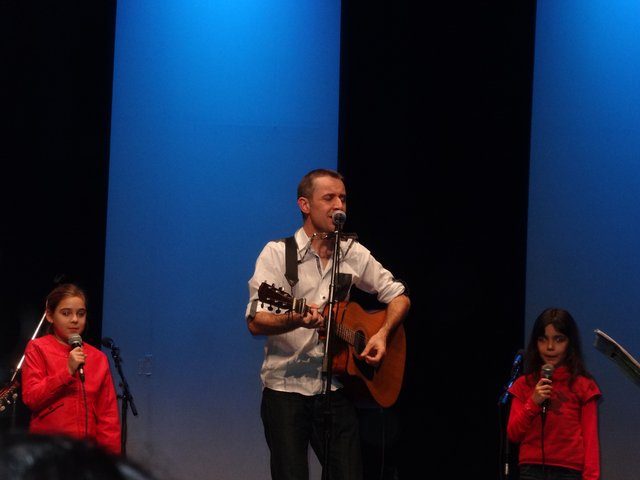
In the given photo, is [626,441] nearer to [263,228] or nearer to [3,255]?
[263,228]

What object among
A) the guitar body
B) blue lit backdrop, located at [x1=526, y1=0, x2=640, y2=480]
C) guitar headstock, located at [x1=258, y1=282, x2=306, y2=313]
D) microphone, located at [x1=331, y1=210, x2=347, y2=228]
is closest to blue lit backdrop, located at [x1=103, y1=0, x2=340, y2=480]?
the guitar body

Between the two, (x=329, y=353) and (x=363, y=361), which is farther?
(x=363, y=361)

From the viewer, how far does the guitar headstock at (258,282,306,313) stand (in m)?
3.94

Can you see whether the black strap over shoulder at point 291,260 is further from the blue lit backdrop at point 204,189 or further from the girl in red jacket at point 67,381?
the blue lit backdrop at point 204,189

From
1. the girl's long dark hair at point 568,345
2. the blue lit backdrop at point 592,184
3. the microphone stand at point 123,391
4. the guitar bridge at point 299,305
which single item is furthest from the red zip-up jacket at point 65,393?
the blue lit backdrop at point 592,184

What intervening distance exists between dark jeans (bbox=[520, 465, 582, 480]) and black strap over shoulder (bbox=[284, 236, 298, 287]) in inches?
66.7

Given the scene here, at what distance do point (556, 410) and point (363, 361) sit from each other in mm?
1181

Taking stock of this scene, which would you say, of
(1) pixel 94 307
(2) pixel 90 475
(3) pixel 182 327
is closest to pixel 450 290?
(3) pixel 182 327

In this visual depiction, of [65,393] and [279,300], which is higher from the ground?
[279,300]

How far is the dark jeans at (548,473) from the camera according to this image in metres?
4.62

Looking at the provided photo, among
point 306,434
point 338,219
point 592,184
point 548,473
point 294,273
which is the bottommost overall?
point 548,473

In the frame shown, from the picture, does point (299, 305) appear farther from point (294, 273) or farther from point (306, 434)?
point (306, 434)

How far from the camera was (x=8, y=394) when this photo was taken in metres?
4.59

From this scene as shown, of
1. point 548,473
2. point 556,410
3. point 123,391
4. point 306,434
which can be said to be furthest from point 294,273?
point 548,473
